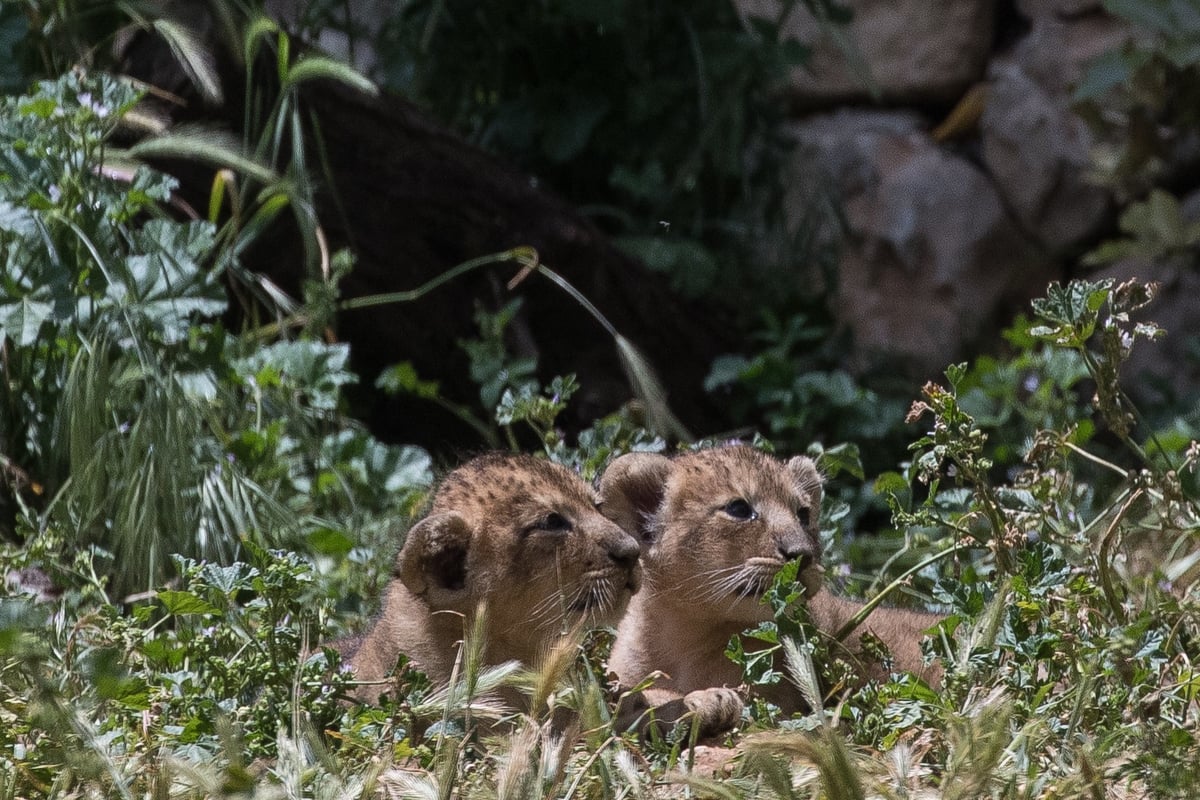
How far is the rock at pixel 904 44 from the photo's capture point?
11.2 metres

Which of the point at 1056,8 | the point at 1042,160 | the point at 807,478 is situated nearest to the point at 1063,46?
the point at 1056,8

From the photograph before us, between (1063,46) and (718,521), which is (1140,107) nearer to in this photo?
(1063,46)

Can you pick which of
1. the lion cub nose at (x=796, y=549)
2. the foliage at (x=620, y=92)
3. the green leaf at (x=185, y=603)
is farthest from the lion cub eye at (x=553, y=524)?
the foliage at (x=620, y=92)

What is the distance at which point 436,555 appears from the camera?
4281 mm

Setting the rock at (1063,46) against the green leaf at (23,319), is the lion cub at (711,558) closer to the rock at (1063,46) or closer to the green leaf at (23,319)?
the green leaf at (23,319)

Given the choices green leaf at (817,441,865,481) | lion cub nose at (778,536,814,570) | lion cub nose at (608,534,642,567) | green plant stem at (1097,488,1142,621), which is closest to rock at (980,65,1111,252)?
green leaf at (817,441,865,481)

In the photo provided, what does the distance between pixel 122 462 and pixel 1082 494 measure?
11.0 feet

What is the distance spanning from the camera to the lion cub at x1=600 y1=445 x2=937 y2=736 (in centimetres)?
458

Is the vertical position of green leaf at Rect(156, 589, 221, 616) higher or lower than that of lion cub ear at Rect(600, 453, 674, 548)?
higher

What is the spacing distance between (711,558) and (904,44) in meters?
7.66

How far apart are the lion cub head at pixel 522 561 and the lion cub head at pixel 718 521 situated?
1.16 ft

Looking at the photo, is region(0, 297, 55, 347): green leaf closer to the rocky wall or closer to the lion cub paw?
the lion cub paw

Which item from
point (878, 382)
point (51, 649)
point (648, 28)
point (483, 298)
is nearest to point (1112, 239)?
point (878, 382)

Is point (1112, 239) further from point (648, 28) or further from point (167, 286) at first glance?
point (167, 286)
